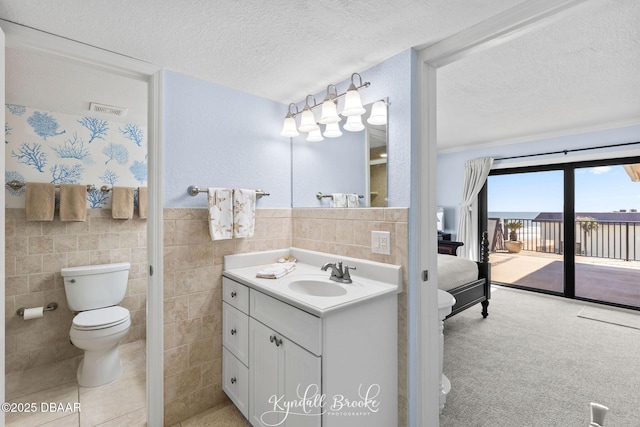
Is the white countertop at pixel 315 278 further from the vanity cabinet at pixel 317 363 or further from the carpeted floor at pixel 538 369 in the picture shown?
the carpeted floor at pixel 538 369

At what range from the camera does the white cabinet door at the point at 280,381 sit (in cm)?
123

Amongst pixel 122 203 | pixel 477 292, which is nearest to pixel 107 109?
pixel 122 203

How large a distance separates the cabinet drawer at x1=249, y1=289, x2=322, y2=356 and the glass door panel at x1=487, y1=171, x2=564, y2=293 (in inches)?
174

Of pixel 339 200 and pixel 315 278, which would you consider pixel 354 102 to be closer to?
pixel 339 200

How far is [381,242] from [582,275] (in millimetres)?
4050

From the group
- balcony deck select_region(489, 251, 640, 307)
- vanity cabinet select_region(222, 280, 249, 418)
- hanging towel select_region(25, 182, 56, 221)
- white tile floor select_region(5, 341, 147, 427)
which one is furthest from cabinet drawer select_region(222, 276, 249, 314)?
balcony deck select_region(489, 251, 640, 307)

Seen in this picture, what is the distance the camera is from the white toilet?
2.10 m

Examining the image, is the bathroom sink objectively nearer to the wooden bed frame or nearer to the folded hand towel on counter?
the folded hand towel on counter

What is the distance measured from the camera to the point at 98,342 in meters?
2.10

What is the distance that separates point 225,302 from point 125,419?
0.90 metres

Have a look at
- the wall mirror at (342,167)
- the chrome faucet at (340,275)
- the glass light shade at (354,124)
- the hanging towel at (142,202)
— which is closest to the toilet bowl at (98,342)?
the hanging towel at (142,202)

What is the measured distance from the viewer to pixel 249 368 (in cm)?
166

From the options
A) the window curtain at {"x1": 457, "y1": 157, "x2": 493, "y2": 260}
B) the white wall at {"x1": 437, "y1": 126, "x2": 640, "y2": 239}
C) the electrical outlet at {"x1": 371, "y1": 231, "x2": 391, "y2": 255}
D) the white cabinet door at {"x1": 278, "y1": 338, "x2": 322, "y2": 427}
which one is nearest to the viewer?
the white cabinet door at {"x1": 278, "y1": 338, "x2": 322, "y2": 427}

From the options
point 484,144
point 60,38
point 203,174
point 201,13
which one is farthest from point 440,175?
point 60,38
